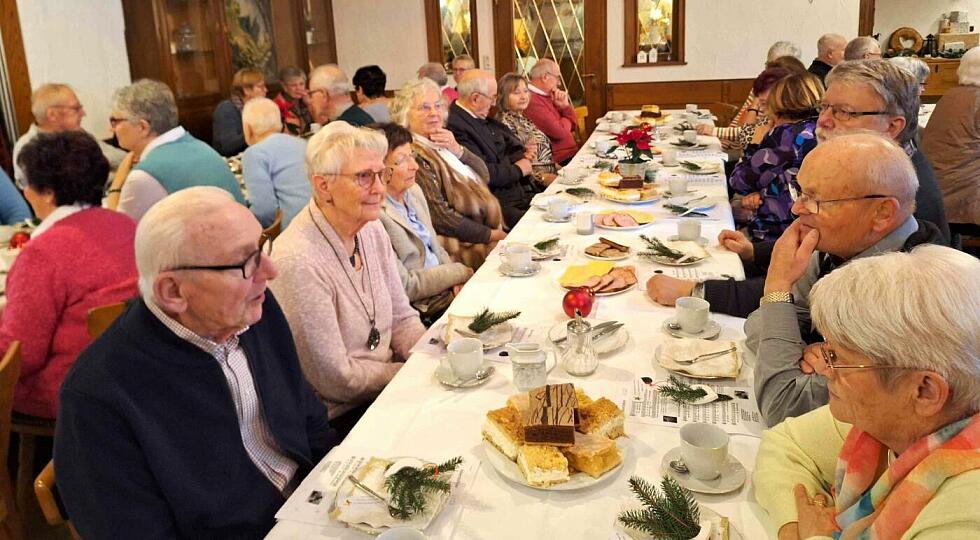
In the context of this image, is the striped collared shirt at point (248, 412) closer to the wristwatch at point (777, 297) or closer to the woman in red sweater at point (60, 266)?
the woman in red sweater at point (60, 266)

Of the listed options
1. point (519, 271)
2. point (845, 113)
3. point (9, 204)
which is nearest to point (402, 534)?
point (519, 271)

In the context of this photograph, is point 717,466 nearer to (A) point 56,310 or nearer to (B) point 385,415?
(B) point 385,415

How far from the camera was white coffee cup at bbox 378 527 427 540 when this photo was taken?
117 centimetres

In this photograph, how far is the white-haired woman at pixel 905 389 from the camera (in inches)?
37.6

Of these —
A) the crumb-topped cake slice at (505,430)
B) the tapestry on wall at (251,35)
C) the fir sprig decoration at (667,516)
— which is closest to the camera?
the fir sprig decoration at (667,516)

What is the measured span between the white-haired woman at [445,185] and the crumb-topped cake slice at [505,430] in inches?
85.3

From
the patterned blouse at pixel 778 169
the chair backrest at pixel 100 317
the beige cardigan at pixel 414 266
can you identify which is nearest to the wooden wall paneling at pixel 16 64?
the beige cardigan at pixel 414 266

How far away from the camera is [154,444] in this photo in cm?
140

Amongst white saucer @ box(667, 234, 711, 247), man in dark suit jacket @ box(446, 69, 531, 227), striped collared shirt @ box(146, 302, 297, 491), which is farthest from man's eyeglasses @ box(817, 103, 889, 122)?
man in dark suit jacket @ box(446, 69, 531, 227)

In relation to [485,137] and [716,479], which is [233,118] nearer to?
[485,137]

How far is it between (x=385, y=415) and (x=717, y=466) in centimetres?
72

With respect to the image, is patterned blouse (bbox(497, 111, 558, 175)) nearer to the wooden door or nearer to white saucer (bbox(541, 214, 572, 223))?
white saucer (bbox(541, 214, 572, 223))

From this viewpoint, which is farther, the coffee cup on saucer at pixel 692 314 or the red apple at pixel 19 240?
the red apple at pixel 19 240

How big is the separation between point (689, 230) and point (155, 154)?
251cm
